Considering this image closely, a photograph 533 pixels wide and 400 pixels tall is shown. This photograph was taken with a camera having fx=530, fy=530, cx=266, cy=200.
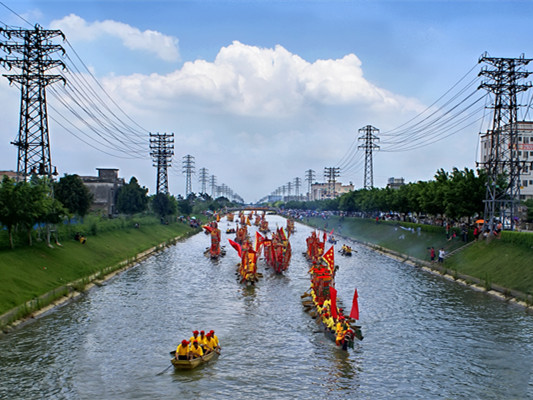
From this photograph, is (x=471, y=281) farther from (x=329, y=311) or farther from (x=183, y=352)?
(x=183, y=352)

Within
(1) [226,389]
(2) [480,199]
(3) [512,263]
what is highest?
(2) [480,199]

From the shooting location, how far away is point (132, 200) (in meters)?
95.8

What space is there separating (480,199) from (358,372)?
38.7 metres

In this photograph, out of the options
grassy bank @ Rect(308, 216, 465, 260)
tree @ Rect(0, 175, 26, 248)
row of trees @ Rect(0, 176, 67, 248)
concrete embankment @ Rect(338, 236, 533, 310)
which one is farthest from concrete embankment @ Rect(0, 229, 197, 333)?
grassy bank @ Rect(308, 216, 465, 260)

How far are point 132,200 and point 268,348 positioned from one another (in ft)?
237

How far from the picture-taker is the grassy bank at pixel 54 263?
3453 cm

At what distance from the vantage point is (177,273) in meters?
55.0

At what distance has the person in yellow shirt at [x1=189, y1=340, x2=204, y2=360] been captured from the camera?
24719mm

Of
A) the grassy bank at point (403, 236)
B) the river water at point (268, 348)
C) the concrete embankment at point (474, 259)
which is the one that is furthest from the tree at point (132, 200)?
the river water at point (268, 348)

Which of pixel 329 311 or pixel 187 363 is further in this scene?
pixel 329 311

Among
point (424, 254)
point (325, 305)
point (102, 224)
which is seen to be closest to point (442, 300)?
point (325, 305)

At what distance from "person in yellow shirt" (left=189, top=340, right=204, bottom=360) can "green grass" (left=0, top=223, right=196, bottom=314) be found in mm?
12446

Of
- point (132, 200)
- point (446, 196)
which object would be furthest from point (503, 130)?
point (132, 200)

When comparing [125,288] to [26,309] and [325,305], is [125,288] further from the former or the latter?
[325,305]
